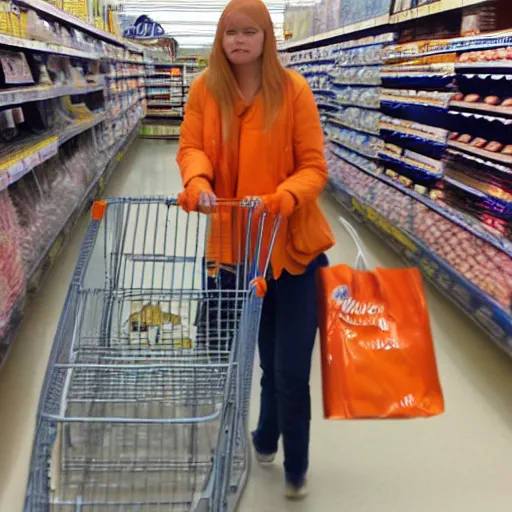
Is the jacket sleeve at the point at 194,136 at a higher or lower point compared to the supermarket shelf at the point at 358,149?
higher

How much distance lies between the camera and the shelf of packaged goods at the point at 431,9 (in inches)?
128

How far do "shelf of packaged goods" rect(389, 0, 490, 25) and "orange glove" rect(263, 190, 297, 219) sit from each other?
87.7 inches

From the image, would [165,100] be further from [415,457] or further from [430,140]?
[415,457]

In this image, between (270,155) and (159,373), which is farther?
(159,373)

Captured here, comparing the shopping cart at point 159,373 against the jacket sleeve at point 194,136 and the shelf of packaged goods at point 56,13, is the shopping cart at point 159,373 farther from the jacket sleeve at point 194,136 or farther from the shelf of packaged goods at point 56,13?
the shelf of packaged goods at point 56,13

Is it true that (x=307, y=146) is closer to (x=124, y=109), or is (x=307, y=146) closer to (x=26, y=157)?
(x=26, y=157)

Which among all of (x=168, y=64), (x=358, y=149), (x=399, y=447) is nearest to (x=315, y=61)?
(x=358, y=149)

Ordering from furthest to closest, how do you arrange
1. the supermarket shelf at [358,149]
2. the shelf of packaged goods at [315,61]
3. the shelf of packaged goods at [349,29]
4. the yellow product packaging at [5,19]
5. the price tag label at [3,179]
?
1. the shelf of packaged goods at [315,61]
2. the supermarket shelf at [358,149]
3. the shelf of packaged goods at [349,29]
4. the yellow product packaging at [5,19]
5. the price tag label at [3,179]

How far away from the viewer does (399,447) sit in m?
2.19

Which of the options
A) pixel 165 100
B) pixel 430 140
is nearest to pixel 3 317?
pixel 430 140

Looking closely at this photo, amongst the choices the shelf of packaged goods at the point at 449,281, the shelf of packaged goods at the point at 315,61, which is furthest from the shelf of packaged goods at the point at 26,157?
the shelf of packaged goods at the point at 315,61

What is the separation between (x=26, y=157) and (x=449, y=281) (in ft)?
7.68

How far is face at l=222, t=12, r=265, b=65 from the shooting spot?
147cm

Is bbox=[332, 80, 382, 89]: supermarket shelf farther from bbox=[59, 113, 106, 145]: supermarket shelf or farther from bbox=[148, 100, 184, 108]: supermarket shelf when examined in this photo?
bbox=[148, 100, 184, 108]: supermarket shelf
